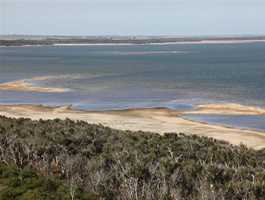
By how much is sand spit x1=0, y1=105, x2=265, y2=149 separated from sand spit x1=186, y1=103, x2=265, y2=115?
220 cm

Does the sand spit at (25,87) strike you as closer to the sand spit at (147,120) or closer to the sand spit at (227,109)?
the sand spit at (147,120)

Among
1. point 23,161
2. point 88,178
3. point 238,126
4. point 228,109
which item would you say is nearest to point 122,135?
point 23,161

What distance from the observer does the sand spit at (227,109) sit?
36375mm

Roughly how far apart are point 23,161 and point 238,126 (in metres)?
19.4

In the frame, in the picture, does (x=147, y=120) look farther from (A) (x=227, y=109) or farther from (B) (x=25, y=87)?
(B) (x=25, y=87)

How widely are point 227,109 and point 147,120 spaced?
767 cm

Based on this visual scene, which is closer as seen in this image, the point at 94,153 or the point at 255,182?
the point at 255,182

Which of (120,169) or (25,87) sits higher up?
(120,169)

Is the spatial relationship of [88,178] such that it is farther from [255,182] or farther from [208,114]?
[208,114]

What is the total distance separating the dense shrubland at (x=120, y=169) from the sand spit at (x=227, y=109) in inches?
769

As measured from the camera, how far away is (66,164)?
1257 cm

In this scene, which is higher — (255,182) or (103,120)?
(255,182)

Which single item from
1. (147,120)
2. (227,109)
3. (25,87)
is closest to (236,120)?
(227,109)

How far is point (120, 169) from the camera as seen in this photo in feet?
39.9
